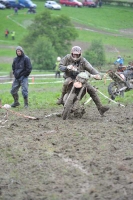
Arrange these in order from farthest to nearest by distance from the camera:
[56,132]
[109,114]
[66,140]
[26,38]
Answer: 1. [26,38]
2. [109,114]
3. [56,132]
4. [66,140]

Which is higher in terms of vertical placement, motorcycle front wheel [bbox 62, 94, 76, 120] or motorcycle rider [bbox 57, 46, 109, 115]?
motorcycle rider [bbox 57, 46, 109, 115]

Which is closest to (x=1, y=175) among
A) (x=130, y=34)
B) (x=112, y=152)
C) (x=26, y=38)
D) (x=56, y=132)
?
(x=112, y=152)

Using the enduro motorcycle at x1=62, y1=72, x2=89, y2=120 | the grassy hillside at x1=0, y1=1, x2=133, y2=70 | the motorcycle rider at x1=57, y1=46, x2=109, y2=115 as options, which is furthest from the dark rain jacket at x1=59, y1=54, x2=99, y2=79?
the grassy hillside at x1=0, y1=1, x2=133, y2=70

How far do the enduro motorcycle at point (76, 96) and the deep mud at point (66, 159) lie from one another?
269mm

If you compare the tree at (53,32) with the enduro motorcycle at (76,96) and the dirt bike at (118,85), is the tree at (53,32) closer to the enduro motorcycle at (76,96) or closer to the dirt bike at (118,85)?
the dirt bike at (118,85)

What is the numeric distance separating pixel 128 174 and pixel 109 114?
6651 mm

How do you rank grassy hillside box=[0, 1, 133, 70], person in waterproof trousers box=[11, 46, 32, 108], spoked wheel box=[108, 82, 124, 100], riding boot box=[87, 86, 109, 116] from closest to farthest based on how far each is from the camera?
riding boot box=[87, 86, 109, 116] < person in waterproof trousers box=[11, 46, 32, 108] < spoked wheel box=[108, 82, 124, 100] < grassy hillside box=[0, 1, 133, 70]

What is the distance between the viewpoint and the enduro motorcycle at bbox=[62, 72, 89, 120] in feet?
45.6

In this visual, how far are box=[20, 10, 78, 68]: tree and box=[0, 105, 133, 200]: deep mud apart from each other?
50809 mm

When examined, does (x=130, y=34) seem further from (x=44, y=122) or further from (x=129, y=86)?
(x=44, y=122)

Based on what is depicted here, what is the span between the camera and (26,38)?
6575 cm

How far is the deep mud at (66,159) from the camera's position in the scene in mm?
8062

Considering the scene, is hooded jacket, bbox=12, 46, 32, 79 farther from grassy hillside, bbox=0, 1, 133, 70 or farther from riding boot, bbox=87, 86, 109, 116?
grassy hillside, bbox=0, 1, 133, 70

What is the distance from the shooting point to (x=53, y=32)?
217ft
